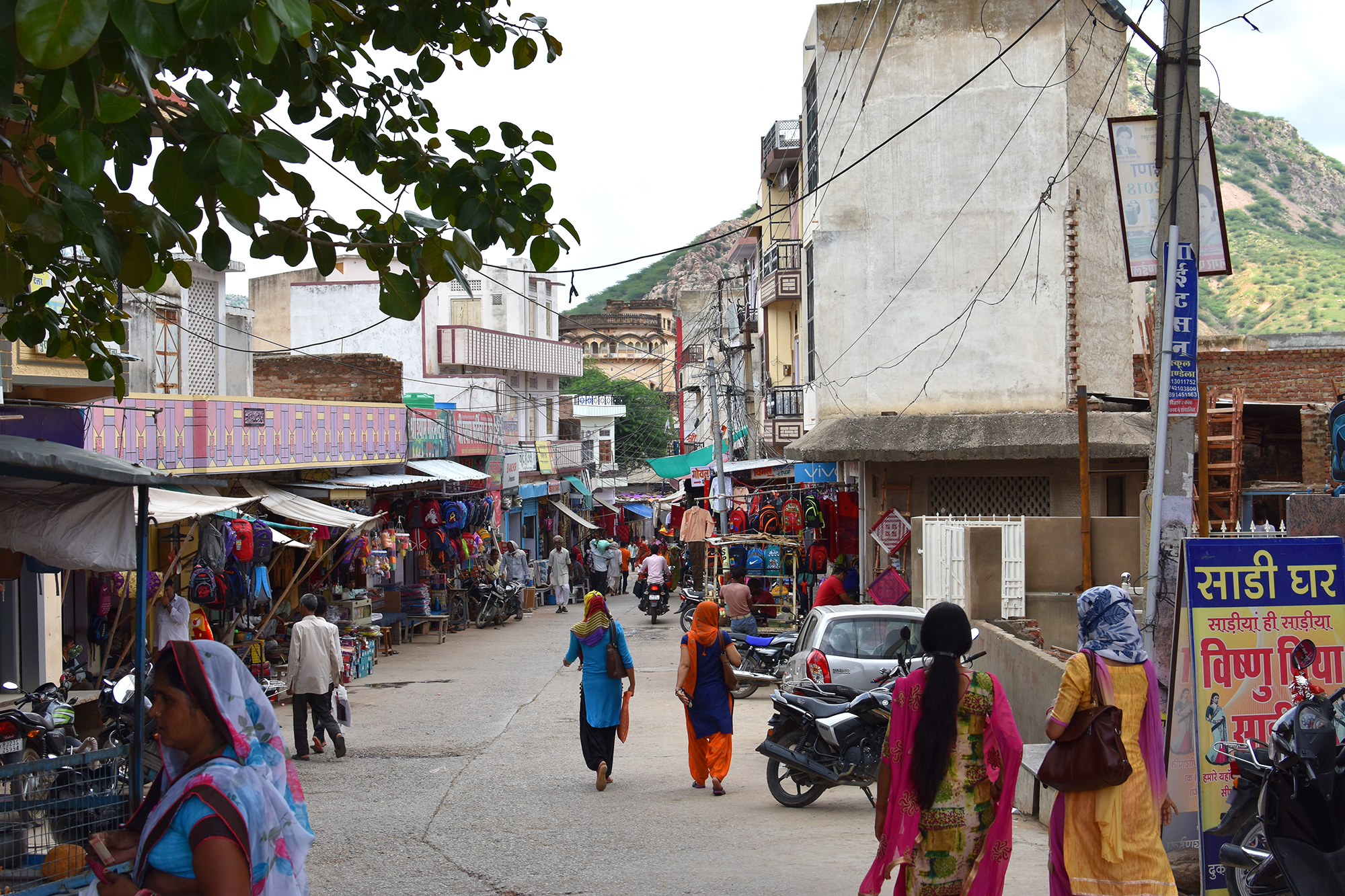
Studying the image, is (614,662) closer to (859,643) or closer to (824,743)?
(824,743)

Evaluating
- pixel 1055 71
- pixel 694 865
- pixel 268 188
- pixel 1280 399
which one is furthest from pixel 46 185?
pixel 1280 399

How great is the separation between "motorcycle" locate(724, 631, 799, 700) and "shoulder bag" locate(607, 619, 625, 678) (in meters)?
4.98

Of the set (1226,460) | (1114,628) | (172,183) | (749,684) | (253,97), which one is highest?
(253,97)

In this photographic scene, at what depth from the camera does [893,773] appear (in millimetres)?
4953

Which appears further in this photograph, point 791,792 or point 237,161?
point 791,792

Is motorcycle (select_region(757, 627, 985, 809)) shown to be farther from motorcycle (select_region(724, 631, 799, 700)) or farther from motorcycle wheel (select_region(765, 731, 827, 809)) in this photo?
motorcycle (select_region(724, 631, 799, 700))

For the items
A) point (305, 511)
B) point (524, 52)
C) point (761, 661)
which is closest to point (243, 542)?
point (305, 511)

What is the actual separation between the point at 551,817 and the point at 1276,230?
10389 cm

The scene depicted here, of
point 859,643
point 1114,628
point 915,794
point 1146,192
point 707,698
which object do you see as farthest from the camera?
point 859,643

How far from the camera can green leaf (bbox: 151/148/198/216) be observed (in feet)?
11.7

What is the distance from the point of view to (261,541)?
14.3m

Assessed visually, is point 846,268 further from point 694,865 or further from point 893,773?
point 893,773

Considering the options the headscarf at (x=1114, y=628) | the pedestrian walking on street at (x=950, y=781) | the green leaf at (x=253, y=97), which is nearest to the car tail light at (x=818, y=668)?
the headscarf at (x=1114, y=628)

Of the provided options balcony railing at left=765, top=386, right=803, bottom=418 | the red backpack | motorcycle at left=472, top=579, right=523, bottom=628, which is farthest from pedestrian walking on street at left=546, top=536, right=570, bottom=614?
the red backpack
